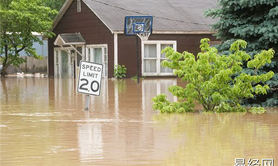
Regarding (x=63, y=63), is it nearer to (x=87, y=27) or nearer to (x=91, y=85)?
(x=87, y=27)

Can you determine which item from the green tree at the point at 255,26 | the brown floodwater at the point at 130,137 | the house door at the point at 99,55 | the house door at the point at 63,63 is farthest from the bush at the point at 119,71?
the brown floodwater at the point at 130,137

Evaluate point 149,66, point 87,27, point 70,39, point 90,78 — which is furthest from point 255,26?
point 70,39

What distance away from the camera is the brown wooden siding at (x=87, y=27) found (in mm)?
45438

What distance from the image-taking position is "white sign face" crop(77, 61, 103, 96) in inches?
702

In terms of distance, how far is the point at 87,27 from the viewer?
47.7m

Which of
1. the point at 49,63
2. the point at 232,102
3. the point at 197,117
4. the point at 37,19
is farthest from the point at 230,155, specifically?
the point at 49,63

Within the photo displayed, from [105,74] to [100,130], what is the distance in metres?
33.2

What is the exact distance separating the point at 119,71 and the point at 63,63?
8.74m

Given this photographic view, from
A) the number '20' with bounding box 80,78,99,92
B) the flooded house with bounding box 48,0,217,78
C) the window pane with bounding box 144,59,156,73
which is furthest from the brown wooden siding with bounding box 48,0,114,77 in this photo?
the number '20' with bounding box 80,78,99,92

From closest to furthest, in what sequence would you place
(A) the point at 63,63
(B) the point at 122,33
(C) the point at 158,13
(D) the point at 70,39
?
1. (B) the point at 122,33
2. (C) the point at 158,13
3. (D) the point at 70,39
4. (A) the point at 63,63

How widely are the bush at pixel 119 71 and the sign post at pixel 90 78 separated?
26645 mm

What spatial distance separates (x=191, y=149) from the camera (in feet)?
35.3

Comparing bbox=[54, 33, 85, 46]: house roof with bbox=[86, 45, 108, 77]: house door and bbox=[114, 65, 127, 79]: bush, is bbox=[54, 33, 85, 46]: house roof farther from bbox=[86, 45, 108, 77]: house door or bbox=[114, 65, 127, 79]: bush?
bbox=[114, 65, 127, 79]: bush

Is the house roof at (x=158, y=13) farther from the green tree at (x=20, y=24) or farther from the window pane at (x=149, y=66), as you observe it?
the window pane at (x=149, y=66)
